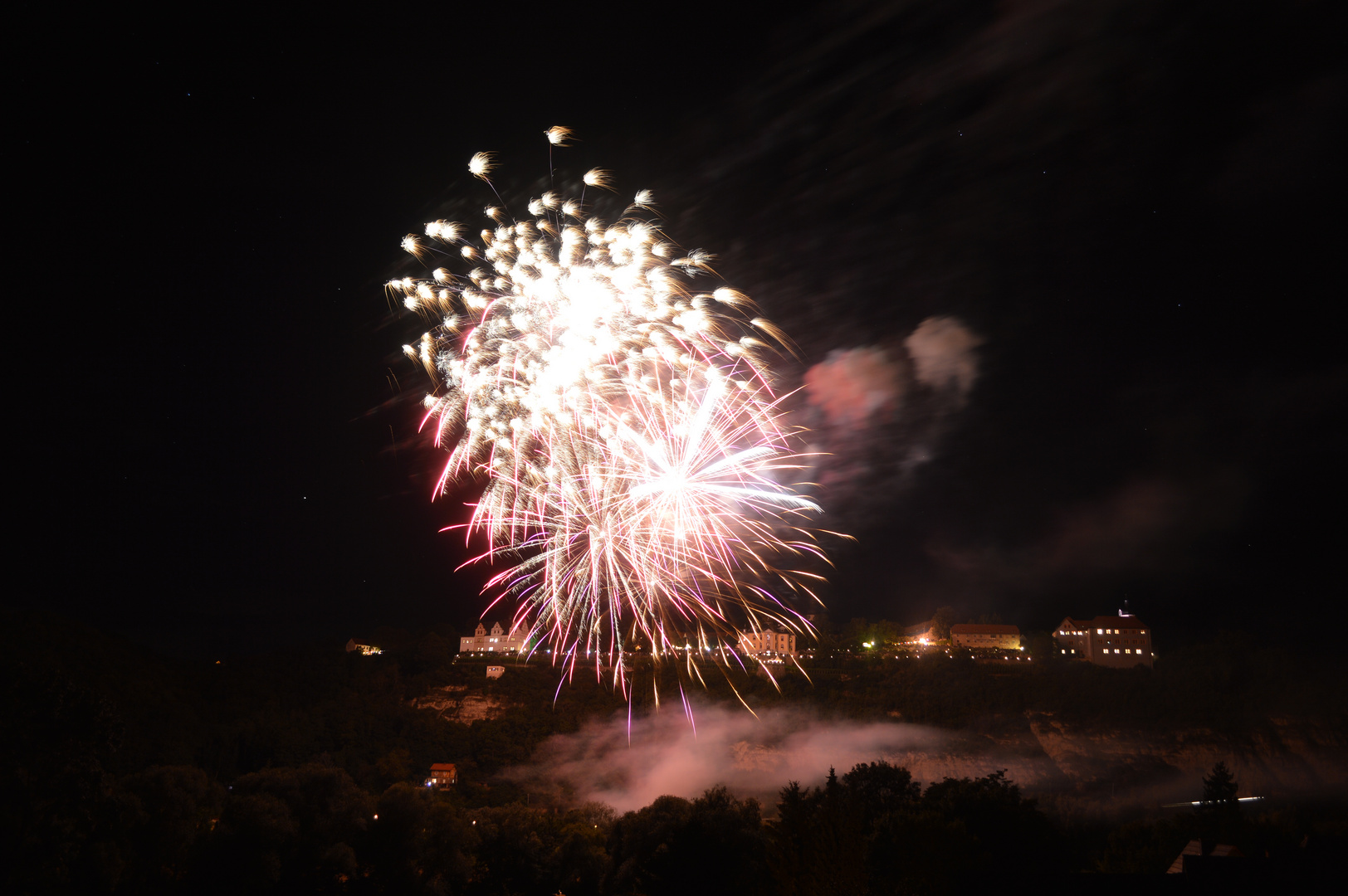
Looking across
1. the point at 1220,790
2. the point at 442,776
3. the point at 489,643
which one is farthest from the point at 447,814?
the point at 489,643

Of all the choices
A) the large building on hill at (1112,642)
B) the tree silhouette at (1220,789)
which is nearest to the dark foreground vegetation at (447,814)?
the tree silhouette at (1220,789)

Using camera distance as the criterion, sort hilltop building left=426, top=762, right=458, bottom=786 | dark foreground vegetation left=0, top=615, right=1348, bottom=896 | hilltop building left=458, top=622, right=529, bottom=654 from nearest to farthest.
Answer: dark foreground vegetation left=0, top=615, right=1348, bottom=896 → hilltop building left=426, top=762, right=458, bottom=786 → hilltop building left=458, top=622, right=529, bottom=654

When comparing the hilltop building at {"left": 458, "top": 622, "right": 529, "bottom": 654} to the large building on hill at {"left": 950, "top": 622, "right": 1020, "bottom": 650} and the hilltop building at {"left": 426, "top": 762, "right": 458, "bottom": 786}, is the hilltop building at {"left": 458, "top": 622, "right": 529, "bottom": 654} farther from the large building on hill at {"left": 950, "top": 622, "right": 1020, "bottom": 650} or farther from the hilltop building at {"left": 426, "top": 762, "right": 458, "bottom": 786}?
the large building on hill at {"left": 950, "top": 622, "right": 1020, "bottom": 650}

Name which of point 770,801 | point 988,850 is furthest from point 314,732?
point 988,850

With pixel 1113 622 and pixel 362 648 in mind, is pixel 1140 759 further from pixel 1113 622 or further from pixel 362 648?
pixel 362 648

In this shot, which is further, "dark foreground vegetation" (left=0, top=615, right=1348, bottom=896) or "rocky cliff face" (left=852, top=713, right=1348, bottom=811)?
"rocky cliff face" (left=852, top=713, right=1348, bottom=811)

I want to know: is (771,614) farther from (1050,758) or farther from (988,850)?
(1050,758)

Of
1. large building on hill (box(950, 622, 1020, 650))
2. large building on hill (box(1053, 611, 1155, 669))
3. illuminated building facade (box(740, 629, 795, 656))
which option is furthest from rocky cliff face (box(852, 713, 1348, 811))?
illuminated building facade (box(740, 629, 795, 656))
